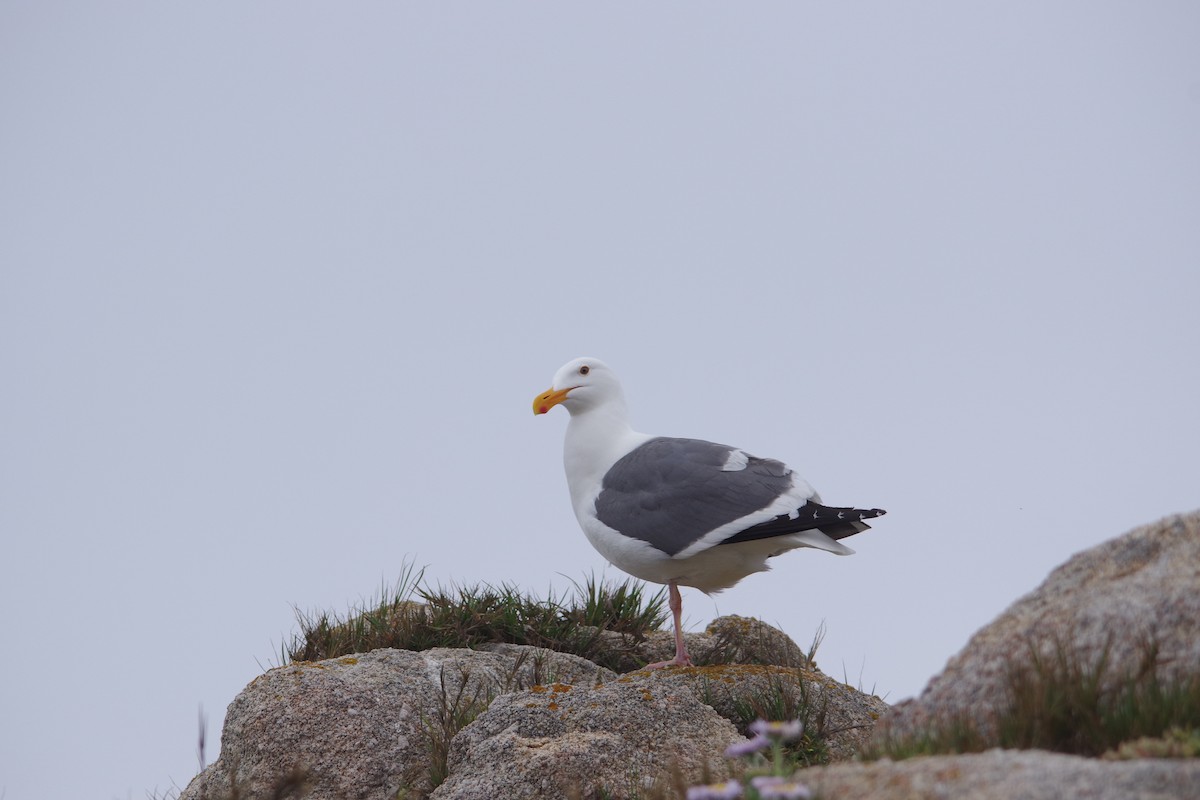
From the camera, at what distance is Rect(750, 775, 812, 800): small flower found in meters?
3.06

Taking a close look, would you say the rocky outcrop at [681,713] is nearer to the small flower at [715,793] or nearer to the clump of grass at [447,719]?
the clump of grass at [447,719]

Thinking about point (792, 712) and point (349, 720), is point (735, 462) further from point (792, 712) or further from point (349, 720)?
point (349, 720)

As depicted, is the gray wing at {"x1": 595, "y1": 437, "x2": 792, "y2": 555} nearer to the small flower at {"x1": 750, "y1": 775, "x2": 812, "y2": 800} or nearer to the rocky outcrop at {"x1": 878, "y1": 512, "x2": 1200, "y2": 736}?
the rocky outcrop at {"x1": 878, "y1": 512, "x2": 1200, "y2": 736}

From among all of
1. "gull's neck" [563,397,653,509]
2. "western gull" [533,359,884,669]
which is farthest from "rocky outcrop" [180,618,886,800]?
"gull's neck" [563,397,653,509]

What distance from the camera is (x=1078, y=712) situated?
387 centimetres

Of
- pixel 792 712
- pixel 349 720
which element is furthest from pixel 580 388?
pixel 792 712

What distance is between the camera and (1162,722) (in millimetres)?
3742

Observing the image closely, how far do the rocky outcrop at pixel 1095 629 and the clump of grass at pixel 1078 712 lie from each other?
0.04m

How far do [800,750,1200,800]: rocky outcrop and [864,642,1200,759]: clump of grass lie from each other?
0.24 m

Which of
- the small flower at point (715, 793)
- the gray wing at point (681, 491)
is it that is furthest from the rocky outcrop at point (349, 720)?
the small flower at point (715, 793)

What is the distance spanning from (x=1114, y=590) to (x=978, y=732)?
0.93m

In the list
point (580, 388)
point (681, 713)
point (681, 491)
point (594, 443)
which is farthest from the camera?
point (580, 388)

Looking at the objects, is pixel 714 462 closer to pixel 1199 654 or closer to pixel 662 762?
pixel 662 762

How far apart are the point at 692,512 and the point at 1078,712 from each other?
3.98m
